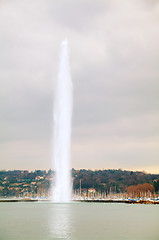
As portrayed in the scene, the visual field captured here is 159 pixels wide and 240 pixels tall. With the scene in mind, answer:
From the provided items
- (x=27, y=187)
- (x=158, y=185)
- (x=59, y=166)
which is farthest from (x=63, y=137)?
(x=27, y=187)

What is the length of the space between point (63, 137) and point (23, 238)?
45.9 m

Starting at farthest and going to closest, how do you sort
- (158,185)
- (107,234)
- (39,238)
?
(158,185)
(107,234)
(39,238)

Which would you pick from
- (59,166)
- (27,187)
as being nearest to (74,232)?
(59,166)

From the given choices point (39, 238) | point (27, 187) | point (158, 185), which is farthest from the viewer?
point (27, 187)

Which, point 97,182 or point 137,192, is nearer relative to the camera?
point 137,192

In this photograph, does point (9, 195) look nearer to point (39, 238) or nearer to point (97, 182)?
point (97, 182)

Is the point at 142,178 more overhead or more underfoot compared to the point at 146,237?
more overhead

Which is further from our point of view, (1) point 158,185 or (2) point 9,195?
(2) point 9,195

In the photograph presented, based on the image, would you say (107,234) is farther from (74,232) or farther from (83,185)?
(83,185)

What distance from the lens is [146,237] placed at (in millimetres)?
28531

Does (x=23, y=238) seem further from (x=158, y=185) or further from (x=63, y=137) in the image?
(x=158, y=185)

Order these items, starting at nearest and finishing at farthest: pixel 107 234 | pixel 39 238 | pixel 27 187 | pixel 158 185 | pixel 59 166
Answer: pixel 39 238, pixel 107 234, pixel 59 166, pixel 158 185, pixel 27 187

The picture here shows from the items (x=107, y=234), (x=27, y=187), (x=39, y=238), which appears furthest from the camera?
(x=27, y=187)

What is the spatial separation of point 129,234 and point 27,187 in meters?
169
